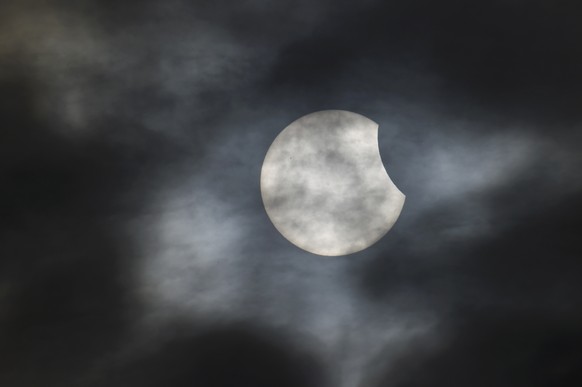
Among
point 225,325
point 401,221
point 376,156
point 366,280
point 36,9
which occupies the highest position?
point 36,9

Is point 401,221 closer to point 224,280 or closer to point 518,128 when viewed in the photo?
point 518,128

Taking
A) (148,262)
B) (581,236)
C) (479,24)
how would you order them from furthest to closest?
(581,236)
(148,262)
(479,24)

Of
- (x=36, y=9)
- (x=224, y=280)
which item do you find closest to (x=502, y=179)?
(x=224, y=280)

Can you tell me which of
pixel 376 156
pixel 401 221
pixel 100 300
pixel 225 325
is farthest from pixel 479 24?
pixel 100 300

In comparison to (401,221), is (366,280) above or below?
below

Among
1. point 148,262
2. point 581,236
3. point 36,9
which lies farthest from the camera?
point 581,236

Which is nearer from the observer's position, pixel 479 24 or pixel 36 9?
pixel 36 9
